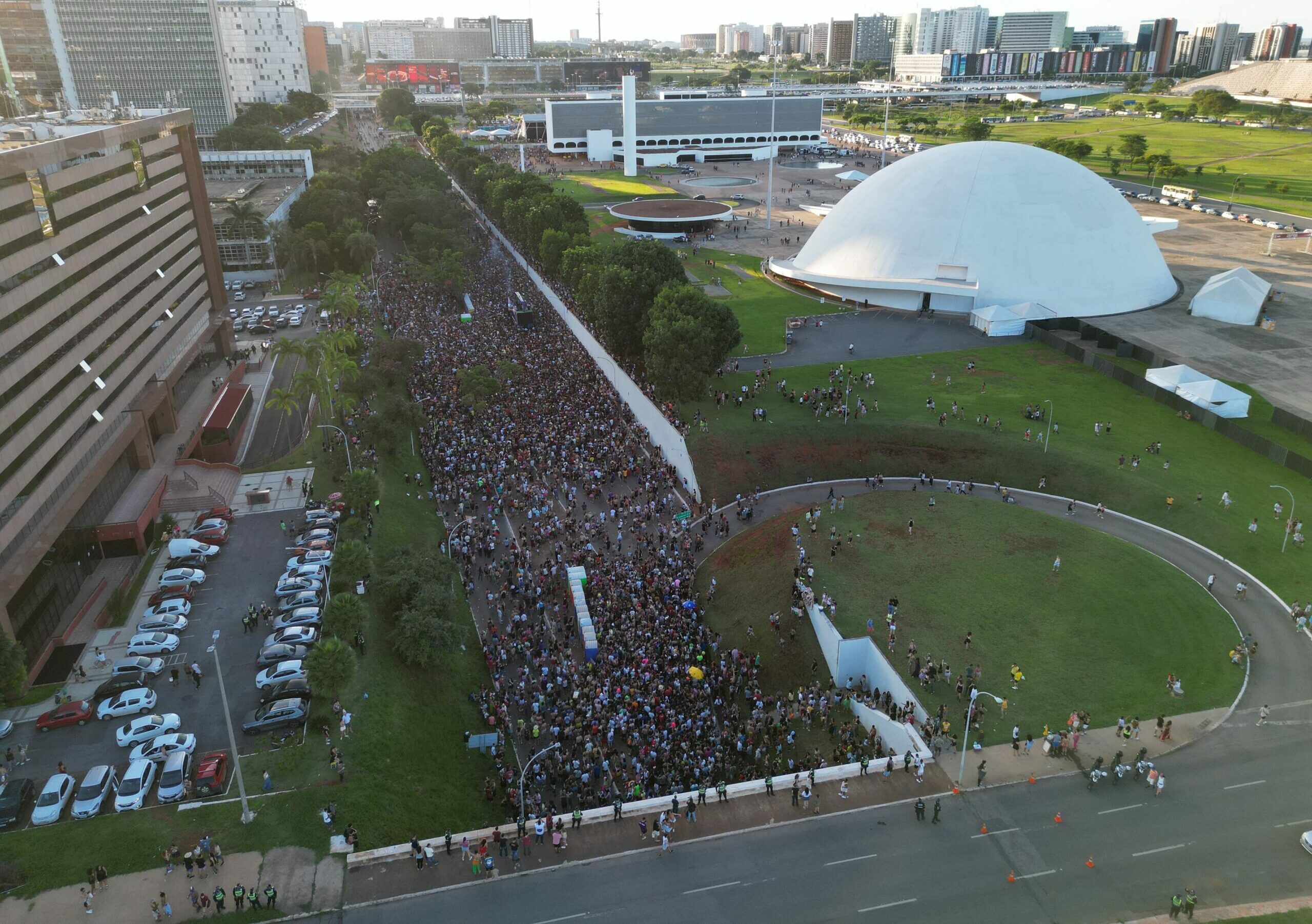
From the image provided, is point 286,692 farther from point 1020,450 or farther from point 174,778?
point 1020,450

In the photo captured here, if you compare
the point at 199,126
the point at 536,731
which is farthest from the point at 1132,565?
the point at 199,126

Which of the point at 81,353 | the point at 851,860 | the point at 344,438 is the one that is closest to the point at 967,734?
the point at 851,860

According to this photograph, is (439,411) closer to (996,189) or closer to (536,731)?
(536,731)

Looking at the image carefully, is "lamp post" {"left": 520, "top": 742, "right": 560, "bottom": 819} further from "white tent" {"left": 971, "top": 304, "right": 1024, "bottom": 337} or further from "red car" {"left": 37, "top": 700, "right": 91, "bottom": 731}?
"white tent" {"left": 971, "top": 304, "right": 1024, "bottom": 337}

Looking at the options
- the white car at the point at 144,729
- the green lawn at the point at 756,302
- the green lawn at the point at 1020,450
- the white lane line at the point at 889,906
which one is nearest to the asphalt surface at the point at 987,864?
the white lane line at the point at 889,906

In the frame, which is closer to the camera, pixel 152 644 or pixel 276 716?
pixel 276 716
